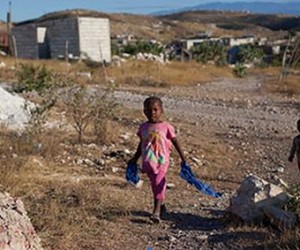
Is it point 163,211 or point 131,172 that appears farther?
point 131,172

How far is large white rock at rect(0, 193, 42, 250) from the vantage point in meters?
4.11

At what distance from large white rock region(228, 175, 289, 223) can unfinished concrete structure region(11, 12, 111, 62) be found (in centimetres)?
2529

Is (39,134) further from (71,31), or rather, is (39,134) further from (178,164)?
(71,31)

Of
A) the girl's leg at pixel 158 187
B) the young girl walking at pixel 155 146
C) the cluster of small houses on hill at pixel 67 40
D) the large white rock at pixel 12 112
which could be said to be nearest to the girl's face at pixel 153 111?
the young girl walking at pixel 155 146

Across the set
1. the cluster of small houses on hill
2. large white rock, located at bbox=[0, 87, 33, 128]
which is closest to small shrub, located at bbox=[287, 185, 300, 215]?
large white rock, located at bbox=[0, 87, 33, 128]

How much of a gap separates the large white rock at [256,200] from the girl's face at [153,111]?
3.09 ft

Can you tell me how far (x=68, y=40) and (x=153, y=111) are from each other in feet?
90.4

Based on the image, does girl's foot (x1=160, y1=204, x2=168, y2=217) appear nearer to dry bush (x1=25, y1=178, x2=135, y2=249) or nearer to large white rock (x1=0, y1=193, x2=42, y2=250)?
dry bush (x1=25, y1=178, x2=135, y2=249)

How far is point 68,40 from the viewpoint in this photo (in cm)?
3256

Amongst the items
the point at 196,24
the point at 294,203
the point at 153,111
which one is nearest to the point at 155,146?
the point at 153,111

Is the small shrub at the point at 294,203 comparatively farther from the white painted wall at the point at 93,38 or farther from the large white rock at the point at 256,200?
the white painted wall at the point at 93,38

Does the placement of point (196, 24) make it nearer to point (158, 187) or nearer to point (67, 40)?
point (67, 40)

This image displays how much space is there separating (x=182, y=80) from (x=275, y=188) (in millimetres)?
19095

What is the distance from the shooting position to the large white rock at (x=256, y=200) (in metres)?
5.31
